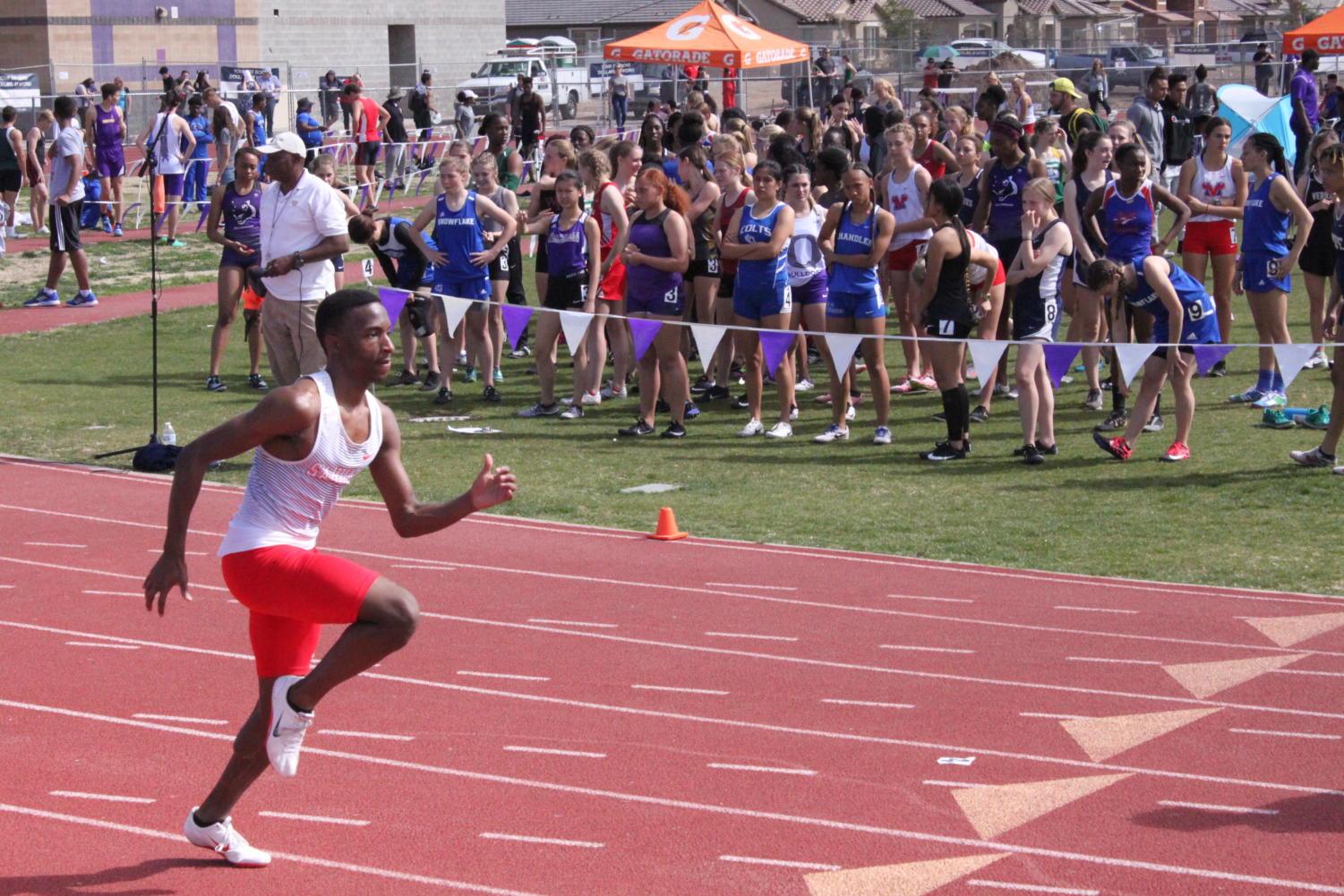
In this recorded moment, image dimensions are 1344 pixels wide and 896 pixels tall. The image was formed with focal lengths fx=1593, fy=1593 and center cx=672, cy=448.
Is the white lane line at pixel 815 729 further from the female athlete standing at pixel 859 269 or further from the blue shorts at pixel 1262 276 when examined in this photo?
the blue shorts at pixel 1262 276

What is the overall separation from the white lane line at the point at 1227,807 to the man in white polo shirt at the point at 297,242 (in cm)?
656

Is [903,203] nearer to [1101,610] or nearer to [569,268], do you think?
[569,268]

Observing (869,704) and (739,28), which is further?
(739,28)

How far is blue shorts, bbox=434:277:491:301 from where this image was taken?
13016mm

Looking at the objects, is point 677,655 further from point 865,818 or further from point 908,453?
point 908,453

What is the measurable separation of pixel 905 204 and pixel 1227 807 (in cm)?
791

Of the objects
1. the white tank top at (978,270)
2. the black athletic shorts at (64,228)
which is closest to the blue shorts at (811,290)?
the white tank top at (978,270)

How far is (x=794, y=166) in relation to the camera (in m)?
11.9

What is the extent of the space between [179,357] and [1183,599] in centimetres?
1083

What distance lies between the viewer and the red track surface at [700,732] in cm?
482

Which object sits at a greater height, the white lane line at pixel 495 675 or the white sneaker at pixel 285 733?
the white sneaker at pixel 285 733

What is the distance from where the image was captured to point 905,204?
12.5m

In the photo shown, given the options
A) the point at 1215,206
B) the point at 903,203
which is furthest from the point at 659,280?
the point at 1215,206

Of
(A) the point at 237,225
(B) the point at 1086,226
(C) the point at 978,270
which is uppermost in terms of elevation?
(A) the point at 237,225
